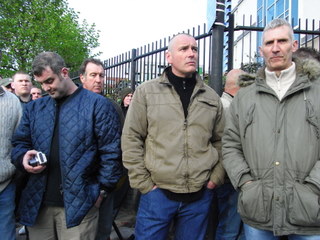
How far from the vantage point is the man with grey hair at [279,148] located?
6.38 ft

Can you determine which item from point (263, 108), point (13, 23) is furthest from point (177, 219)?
point (13, 23)

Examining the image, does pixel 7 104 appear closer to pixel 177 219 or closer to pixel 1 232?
pixel 1 232

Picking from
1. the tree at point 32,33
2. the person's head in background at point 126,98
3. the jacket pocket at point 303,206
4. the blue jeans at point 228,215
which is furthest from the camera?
the tree at point 32,33

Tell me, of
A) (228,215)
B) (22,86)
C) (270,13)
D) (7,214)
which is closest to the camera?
(7,214)

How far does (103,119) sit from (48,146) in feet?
1.62

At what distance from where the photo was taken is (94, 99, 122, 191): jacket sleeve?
2562mm

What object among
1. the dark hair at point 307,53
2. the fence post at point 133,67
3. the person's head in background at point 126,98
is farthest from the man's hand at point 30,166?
the fence post at point 133,67

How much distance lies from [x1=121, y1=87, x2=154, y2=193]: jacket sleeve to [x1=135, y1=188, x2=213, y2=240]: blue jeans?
126 millimetres

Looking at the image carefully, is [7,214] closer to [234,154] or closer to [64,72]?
[64,72]

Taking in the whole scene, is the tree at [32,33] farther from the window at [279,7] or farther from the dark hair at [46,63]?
the dark hair at [46,63]

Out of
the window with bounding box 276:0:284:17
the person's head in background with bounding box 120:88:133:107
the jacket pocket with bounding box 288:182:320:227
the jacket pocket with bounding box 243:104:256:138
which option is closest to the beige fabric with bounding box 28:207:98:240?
the jacket pocket with bounding box 243:104:256:138

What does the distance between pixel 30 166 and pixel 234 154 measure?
155 centimetres

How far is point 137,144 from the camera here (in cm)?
252

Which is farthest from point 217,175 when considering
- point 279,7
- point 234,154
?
Answer: point 279,7
